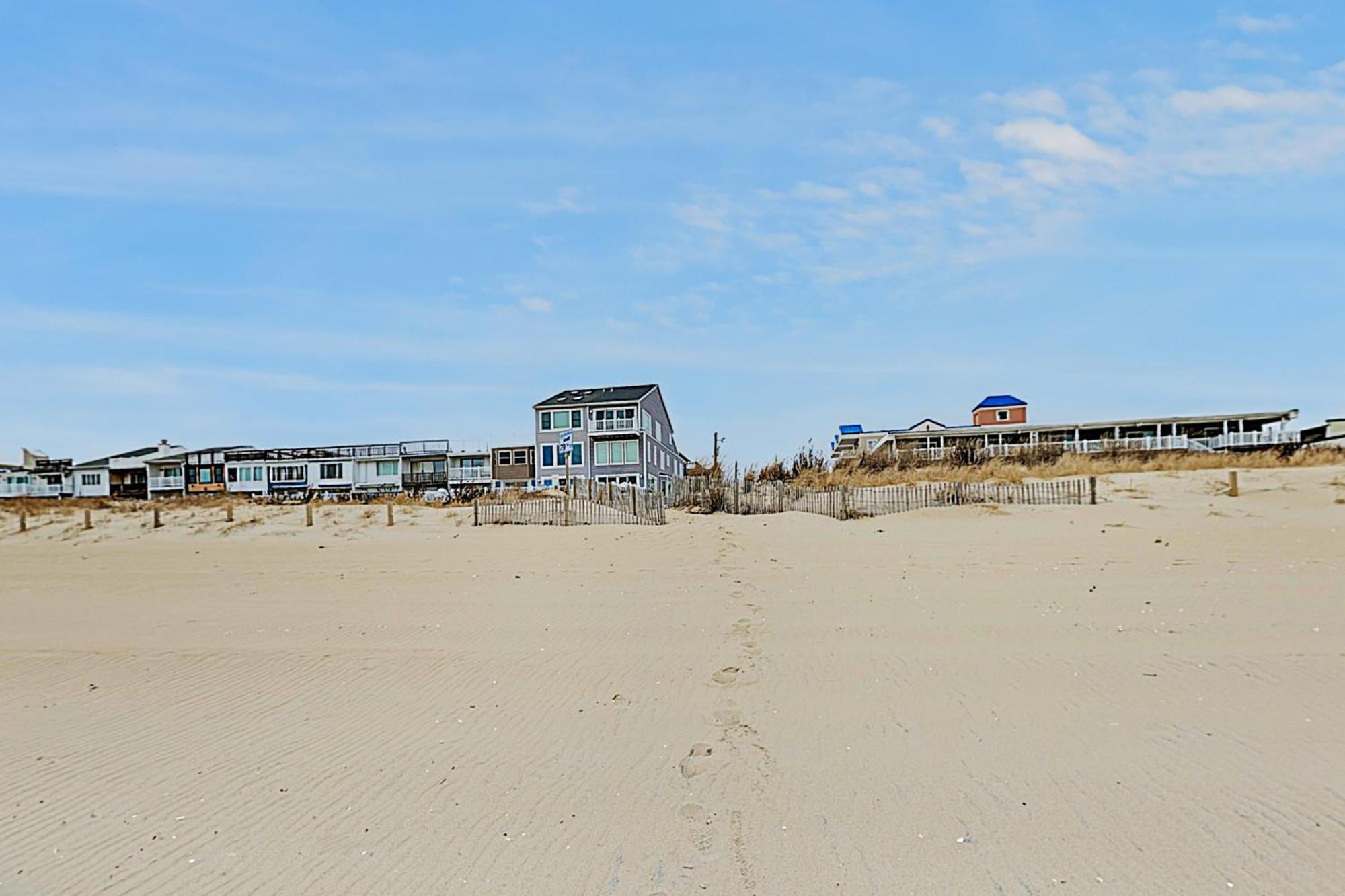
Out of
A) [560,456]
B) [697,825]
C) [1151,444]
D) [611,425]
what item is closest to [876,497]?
[697,825]

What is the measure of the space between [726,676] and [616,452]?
44.5m

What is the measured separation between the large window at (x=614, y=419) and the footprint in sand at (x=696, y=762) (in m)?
45.7

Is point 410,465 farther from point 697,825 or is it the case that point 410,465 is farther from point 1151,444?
point 697,825

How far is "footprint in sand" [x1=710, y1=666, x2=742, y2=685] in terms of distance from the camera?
6.84 metres

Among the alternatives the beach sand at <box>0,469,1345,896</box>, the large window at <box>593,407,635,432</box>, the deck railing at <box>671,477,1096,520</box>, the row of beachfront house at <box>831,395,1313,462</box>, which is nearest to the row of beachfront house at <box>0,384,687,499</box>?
the large window at <box>593,407,635,432</box>

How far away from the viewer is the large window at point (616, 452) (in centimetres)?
5112

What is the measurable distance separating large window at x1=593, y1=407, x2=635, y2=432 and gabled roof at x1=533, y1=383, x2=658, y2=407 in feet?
1.91

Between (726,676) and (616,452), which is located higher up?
(616,452)

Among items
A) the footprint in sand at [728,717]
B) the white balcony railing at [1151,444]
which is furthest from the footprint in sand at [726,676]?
the white balcony railing at [1151,444]

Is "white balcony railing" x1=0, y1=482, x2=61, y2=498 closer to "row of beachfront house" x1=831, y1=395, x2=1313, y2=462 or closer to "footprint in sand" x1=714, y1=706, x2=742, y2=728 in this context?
"row of beachfront house" x1=831, y1=395, x2=1313, y2=462

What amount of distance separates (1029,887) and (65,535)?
26707 mm

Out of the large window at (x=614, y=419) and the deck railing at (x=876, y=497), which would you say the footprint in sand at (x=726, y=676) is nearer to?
the deck railing at (x=876, y=497)

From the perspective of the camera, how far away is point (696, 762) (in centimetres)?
505

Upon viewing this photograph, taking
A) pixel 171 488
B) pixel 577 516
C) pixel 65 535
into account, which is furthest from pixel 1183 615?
pixel 171 488
